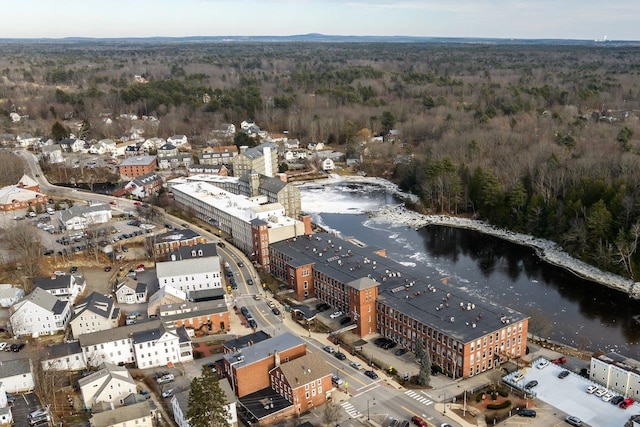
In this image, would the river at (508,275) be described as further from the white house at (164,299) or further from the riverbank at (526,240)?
the white house at (164,299)

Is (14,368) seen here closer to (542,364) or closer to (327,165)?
(542,364)

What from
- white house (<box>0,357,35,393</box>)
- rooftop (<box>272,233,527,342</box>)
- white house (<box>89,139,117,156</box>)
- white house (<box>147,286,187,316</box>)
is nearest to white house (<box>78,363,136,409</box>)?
white house (<box>0,357,35,393</box>)

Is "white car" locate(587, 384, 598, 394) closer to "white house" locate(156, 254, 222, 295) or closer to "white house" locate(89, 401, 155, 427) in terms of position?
"white house" locate(89, 401, 155, 427)

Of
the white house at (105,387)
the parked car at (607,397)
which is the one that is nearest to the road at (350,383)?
the white house at (105,387)

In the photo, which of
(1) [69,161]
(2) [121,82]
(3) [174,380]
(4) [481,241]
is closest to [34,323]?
(3) [174,380]

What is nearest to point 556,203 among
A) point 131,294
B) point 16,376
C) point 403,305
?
point 403,305

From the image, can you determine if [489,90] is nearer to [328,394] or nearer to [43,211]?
[43,211]
